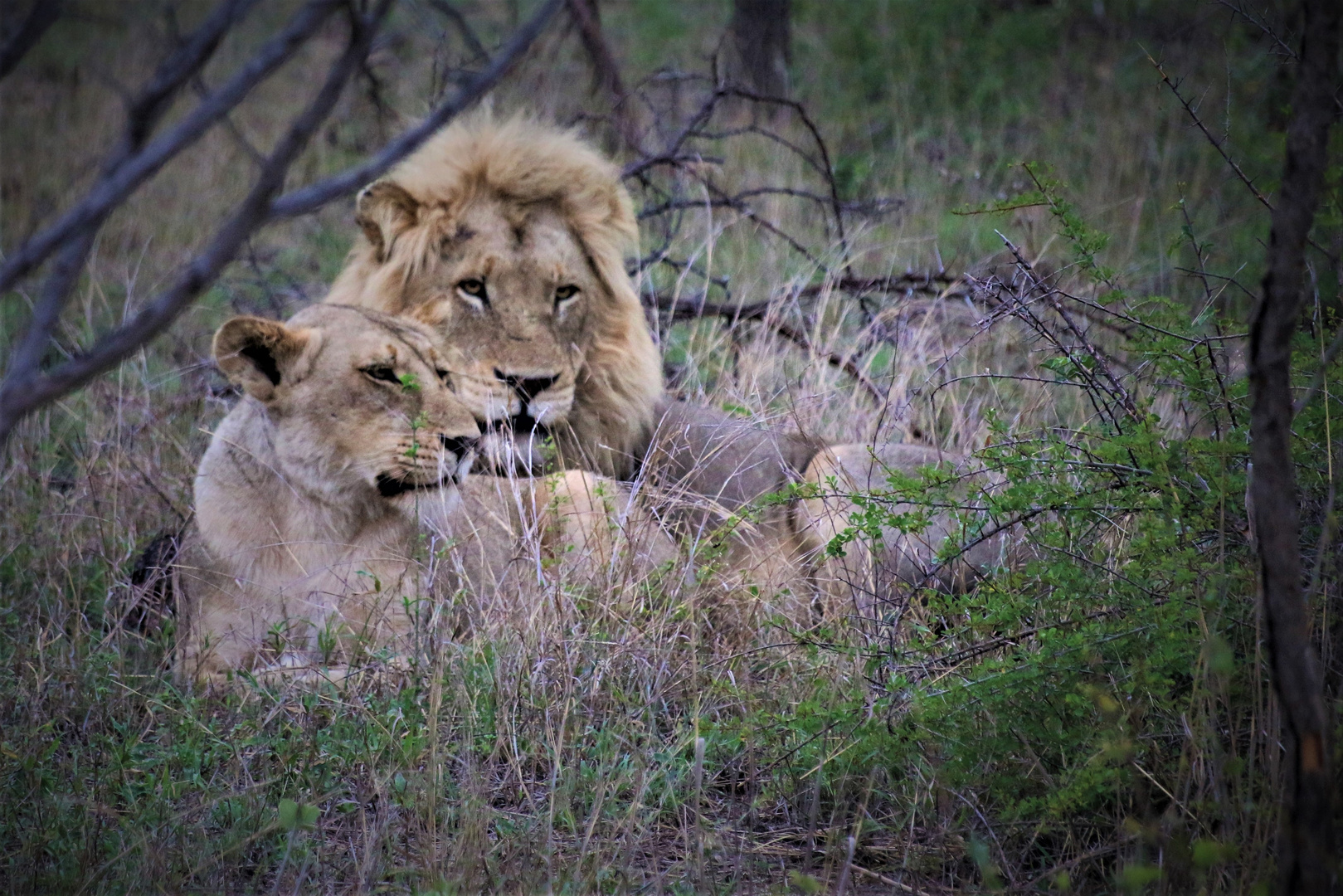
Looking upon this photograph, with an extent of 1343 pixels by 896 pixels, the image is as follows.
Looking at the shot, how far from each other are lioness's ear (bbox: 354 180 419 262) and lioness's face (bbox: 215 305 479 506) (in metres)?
0.99

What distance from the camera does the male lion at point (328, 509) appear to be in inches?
154

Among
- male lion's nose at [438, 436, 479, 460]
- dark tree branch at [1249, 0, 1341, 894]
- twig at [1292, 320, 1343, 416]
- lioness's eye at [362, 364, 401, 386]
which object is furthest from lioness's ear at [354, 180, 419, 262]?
dark tree branch at [1249, 0, 1341, 894]

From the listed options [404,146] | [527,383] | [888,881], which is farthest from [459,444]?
[404,146]

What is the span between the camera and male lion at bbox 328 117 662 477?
477 cm

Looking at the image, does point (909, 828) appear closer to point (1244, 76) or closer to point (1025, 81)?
point (1244, 76)

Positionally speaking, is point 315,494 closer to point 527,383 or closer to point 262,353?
point 262,353

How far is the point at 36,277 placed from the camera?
8047 mm

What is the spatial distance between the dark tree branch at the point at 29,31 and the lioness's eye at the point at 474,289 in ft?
9.73

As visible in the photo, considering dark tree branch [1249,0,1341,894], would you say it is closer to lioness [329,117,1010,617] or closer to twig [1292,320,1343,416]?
twig [1292,320,1343,416]

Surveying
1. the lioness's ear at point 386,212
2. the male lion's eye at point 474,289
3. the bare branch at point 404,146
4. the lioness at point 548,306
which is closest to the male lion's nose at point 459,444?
the lioness at point 548,306

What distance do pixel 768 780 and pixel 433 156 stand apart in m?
3.14

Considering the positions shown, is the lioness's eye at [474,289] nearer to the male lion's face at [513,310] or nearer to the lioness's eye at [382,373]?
the male lion's face at [513,310]

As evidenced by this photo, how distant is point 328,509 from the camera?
4.03 meters

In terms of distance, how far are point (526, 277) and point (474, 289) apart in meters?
0.21
